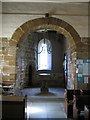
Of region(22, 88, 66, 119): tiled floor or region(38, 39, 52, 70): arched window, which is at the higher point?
region(38, 39, 52, 70): arched window

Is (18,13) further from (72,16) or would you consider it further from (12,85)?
(12,85)

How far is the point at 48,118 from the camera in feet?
21.9

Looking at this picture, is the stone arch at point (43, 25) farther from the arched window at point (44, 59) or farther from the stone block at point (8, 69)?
the arched window at point (44, 59)

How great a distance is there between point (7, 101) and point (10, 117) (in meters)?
0.27

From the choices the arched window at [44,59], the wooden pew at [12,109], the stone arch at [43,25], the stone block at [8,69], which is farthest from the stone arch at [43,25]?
the arched window at [44,59]

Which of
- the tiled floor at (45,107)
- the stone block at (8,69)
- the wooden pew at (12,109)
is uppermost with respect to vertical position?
the stone block at (8,69)

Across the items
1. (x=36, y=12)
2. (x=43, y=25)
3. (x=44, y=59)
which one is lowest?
(x=44, y=59)

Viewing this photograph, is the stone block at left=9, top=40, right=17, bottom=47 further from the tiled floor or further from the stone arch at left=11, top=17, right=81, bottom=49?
the tiled floor

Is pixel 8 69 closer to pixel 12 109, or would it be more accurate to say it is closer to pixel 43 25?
pixel 43 25

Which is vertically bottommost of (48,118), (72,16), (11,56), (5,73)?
(48,118)

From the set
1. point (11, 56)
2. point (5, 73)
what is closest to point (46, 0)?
point (11, 56)

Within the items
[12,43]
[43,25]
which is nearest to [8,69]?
[12,43]

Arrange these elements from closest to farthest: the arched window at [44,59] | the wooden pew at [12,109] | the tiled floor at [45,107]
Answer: the wooden pew at [12,109] < the tiled floor at [45,107] < the arched window at [44,59]

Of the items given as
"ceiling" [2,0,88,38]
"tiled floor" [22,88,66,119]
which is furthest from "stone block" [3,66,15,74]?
"tiled floor" [22,88,66,119]
